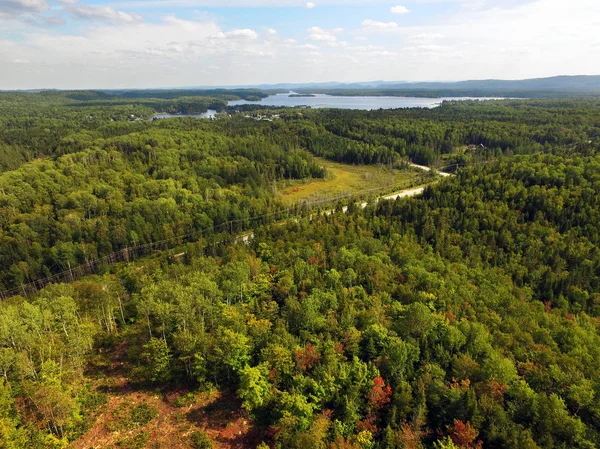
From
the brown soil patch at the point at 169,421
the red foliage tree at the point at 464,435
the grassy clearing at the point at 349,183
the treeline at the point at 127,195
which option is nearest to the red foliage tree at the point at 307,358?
the brown soil patch at the point at 169,421

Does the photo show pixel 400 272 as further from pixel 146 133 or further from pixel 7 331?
pixel 146 133

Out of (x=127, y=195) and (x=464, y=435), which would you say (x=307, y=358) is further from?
(x=127, y=195)

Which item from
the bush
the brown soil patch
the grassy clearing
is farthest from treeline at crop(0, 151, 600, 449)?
the grassy clearing

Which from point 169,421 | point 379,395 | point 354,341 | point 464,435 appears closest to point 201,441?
point 169,421

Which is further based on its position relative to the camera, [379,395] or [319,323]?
[319,323]

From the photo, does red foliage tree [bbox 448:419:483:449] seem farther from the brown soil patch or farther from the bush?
the bush

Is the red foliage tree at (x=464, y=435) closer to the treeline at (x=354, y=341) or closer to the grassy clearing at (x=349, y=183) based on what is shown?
the treeline at (x=354, y=341)
